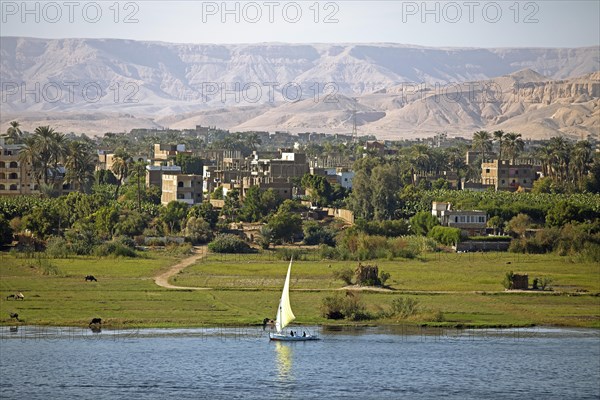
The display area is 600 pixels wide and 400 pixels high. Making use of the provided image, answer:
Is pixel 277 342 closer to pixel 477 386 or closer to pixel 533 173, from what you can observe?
pixel 477 386

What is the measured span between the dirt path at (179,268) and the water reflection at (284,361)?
49.2 feet

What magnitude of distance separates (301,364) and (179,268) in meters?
27.8

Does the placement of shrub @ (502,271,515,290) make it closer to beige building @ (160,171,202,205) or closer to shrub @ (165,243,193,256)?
shrub @ (165,243,193,256)

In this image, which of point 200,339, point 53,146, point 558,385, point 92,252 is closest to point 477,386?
point 558,385

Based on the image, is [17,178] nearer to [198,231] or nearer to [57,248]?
[198,231]

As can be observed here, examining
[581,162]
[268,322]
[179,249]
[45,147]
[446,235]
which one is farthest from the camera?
[581,162]

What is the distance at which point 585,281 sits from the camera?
71.4 metres

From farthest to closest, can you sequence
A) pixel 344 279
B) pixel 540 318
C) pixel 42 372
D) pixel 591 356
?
pixel 344 279, pixel 540 318, pixel 591 356, pixel 42 372

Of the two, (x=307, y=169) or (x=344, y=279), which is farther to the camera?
(x=307, y=169)

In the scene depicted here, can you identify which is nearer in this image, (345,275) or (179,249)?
(345,275)

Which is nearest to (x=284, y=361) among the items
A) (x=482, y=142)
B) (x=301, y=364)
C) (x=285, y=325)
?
(x=301, y=364)

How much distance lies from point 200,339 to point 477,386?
12660 millimetres

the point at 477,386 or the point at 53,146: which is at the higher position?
the point at 53,146

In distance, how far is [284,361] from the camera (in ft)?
166
